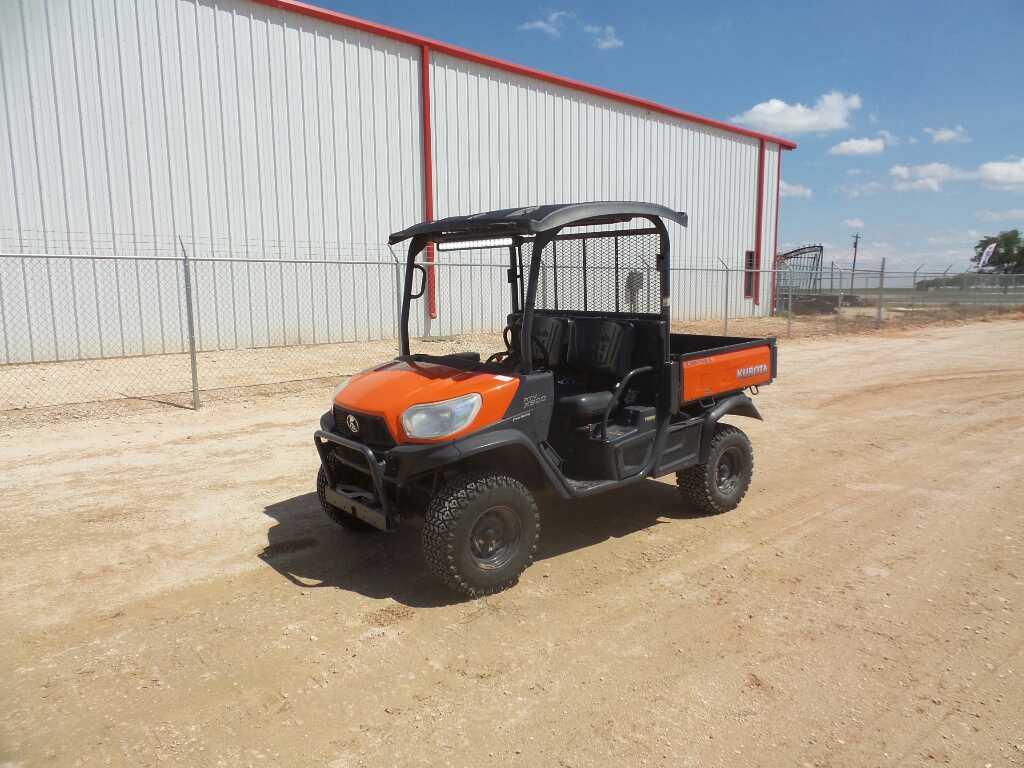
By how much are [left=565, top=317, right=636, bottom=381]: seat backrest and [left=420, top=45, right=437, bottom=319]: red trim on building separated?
1056 cm

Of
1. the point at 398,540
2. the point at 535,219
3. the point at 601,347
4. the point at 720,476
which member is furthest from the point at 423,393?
the point at 720,476

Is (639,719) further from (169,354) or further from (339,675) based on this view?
(169,354)

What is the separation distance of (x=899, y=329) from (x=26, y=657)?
884 inches

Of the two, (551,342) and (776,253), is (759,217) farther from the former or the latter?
(551,342)

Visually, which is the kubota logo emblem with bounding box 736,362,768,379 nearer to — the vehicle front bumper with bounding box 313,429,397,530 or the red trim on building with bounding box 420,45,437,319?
the vehicle front bumper with bounding box 313,429,397,530

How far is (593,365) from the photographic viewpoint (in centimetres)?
459

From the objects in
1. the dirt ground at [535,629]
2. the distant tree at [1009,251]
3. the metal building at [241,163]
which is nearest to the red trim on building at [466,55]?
the metal building at [241,163]

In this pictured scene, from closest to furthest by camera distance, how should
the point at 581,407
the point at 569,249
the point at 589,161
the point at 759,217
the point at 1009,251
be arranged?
the point at 581,407 → the point at 569,249 → the point at 589,161 → the point at 759,217 → the point at 1009,251

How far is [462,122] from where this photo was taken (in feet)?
52.1

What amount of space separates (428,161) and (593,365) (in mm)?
11909

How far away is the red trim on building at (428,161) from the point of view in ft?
49.2

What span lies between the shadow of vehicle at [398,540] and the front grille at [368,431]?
0.78 metres

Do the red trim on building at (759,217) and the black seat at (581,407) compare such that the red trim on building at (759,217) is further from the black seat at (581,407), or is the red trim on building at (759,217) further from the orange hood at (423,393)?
the orange hood at (423,393)

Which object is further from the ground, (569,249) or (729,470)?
(569,249)
